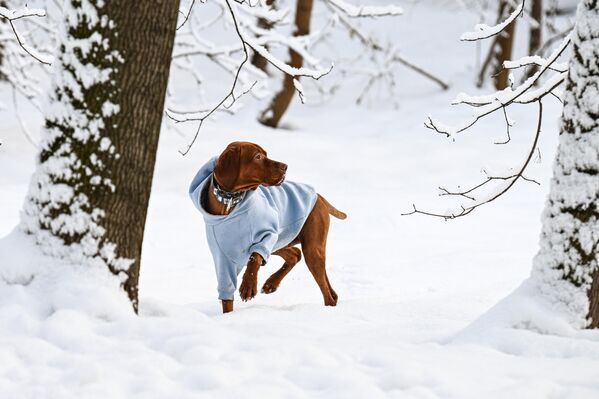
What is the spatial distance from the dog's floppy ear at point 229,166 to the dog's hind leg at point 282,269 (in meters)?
1.01

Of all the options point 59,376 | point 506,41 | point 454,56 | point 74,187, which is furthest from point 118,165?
point 454,56

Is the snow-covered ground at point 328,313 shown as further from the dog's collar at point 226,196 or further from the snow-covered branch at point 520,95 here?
the snow-covered branch at point 520,95

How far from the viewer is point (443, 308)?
5164mm

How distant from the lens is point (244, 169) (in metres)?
4.55

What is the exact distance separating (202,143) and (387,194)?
2704mm

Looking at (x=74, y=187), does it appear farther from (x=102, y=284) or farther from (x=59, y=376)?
(x=59, y=376)

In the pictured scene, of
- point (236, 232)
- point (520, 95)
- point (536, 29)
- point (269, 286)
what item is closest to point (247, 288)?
point (236, 232)

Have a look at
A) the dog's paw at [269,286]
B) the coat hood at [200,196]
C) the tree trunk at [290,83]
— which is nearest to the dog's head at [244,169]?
the coat hood at [200,196]

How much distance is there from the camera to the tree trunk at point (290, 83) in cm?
1217

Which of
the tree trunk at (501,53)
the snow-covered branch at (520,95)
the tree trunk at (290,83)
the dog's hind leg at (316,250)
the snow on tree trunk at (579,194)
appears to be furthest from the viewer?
the tree trunk at (501,53)

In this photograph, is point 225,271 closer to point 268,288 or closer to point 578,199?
point 268,288

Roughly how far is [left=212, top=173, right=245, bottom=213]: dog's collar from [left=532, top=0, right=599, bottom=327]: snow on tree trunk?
1742 millimetres

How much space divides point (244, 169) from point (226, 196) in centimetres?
20

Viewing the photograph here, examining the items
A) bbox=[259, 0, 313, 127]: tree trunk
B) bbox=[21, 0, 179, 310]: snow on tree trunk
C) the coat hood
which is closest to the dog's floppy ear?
the coat hood
